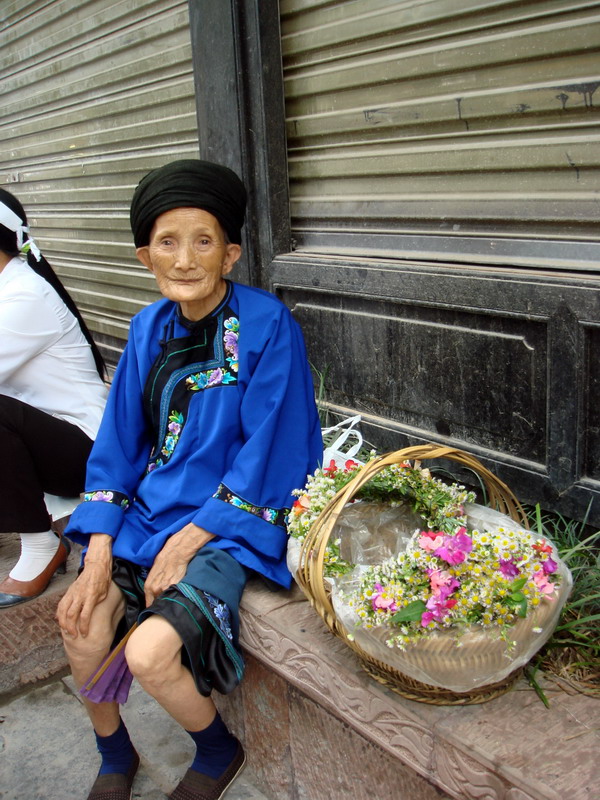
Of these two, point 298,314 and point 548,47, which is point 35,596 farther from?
point 548,47

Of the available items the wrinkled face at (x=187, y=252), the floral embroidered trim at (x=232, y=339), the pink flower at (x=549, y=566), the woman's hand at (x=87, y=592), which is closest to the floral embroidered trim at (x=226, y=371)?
the floral embroidered trim at (x=232, y=339)

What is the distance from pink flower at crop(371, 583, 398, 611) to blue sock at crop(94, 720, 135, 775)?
117 cm

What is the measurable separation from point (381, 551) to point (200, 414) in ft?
2.26

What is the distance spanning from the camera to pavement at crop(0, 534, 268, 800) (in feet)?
8.55

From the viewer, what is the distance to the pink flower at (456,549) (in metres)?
1.78

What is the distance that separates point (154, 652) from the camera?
2035 millimetres

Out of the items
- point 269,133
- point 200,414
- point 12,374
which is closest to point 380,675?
point 200,414

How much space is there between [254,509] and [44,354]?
1.30 metres

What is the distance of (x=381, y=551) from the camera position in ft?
7.52

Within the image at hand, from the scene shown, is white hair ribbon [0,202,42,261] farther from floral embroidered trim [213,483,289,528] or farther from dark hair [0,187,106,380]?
floral embroidered trim [213,483,289,528]

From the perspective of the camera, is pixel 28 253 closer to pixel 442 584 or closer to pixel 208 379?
pixel 208 379

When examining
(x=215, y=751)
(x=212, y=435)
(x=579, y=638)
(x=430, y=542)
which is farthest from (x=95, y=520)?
(x=579, y=638)

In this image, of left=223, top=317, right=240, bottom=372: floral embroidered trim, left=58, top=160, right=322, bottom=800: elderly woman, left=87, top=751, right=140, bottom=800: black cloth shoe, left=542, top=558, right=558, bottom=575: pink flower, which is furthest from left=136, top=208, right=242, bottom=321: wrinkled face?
left=87, top=751, right=140, bottom=800: black cloth shoe

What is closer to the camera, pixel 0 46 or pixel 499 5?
pixel 499 5
